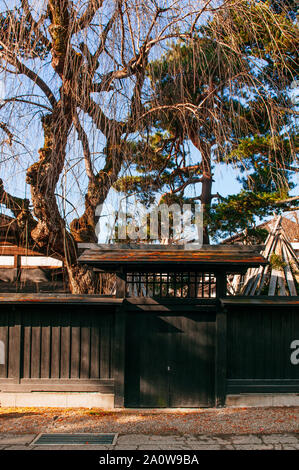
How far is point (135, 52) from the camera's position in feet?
22.8

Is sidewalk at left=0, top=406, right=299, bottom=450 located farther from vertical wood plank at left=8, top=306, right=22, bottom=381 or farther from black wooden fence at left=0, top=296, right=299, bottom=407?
vertical wood plank at left=8, top=306, right=22, bottom=381

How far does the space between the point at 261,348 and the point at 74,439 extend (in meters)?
3.98

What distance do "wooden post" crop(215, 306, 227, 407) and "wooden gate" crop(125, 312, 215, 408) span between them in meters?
0.14

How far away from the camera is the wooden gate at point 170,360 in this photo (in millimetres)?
7977

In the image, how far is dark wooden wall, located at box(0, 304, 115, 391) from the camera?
7906 mm

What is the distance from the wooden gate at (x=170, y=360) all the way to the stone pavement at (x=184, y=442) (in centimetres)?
157

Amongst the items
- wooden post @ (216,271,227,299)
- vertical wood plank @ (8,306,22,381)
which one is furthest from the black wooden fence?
wooden post @ (216,271,227,299)

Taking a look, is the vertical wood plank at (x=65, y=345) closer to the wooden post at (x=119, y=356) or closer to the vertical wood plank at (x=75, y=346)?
the vertical wood plank at (x=75, y=346)

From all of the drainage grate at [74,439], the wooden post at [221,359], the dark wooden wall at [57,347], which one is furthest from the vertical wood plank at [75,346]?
A: the wooden post at [221,359]

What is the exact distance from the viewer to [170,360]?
26.4 feet

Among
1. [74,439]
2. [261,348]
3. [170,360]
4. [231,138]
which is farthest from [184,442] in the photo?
[231,138]

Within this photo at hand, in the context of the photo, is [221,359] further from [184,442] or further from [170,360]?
[184,442]
